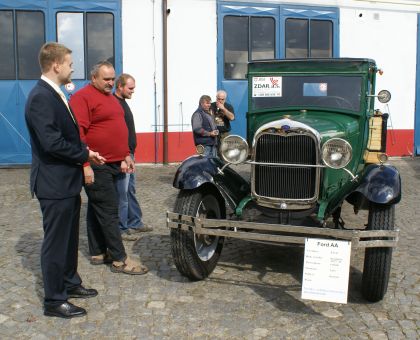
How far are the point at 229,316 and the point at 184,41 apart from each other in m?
8.41

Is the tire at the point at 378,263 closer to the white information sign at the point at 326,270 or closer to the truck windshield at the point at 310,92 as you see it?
the white information sign at the point at 326,270

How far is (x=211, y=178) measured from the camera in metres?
4.40

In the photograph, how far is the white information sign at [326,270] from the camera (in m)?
3.50

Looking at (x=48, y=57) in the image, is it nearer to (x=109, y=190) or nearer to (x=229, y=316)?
(x=109, y=190)

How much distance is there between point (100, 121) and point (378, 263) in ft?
8.16

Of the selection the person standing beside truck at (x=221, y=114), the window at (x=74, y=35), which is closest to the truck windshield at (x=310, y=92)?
the person standing beside truck at (x=221, y=114)

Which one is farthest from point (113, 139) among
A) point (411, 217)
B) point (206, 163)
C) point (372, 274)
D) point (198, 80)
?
point (198, 80)

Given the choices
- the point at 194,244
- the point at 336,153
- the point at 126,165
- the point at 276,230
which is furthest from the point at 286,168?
the point at 126,165

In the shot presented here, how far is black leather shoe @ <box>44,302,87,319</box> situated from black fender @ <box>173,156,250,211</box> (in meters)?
1.27

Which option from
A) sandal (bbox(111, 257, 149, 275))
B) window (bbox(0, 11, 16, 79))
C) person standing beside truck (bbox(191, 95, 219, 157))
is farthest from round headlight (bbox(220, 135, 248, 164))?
window (bbox(0, 11, 16, 79))

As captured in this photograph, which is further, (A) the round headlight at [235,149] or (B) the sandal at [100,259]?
(B) the sandal at [100,259]

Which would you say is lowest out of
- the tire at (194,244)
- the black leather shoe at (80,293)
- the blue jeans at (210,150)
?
the black leather shoe at (80,293)

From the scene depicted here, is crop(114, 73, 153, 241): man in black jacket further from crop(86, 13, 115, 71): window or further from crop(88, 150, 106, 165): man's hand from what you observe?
crop(86, 13, 115, 71): window

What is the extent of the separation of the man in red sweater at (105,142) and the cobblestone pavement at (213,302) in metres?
0.30
